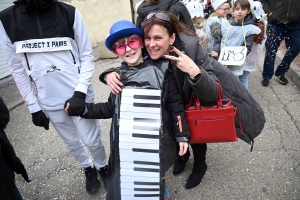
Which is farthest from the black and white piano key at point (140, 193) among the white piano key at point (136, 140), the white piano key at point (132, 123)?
the white piano key at point (132, 123)

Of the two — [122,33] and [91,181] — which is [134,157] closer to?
[122,33]

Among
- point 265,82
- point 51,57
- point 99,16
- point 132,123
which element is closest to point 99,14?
point 99,16

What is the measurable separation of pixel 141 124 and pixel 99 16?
6.39 m

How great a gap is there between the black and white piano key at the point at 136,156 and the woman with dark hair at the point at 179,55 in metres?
0.39

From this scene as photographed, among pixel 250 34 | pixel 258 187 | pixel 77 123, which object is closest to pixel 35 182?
pixel 77 123

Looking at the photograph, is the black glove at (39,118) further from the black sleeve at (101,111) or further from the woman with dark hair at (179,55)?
the woman with dark hair at (179,55)

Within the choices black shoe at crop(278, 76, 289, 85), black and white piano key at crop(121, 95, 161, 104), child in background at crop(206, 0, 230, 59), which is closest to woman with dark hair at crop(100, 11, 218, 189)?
black and white piano key at crop(121, 95, 161, 104)

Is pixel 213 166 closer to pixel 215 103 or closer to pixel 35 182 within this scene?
pixel 215 103

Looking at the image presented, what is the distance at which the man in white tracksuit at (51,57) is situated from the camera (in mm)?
1488

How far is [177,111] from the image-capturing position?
1454 mm

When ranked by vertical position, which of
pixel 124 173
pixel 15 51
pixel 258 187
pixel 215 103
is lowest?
pixel 258 187

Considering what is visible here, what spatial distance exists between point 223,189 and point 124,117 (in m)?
1.38

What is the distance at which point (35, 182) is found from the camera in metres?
2.40

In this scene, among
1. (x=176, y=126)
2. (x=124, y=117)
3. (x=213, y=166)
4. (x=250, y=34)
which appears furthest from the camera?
(x=250, y=34)
